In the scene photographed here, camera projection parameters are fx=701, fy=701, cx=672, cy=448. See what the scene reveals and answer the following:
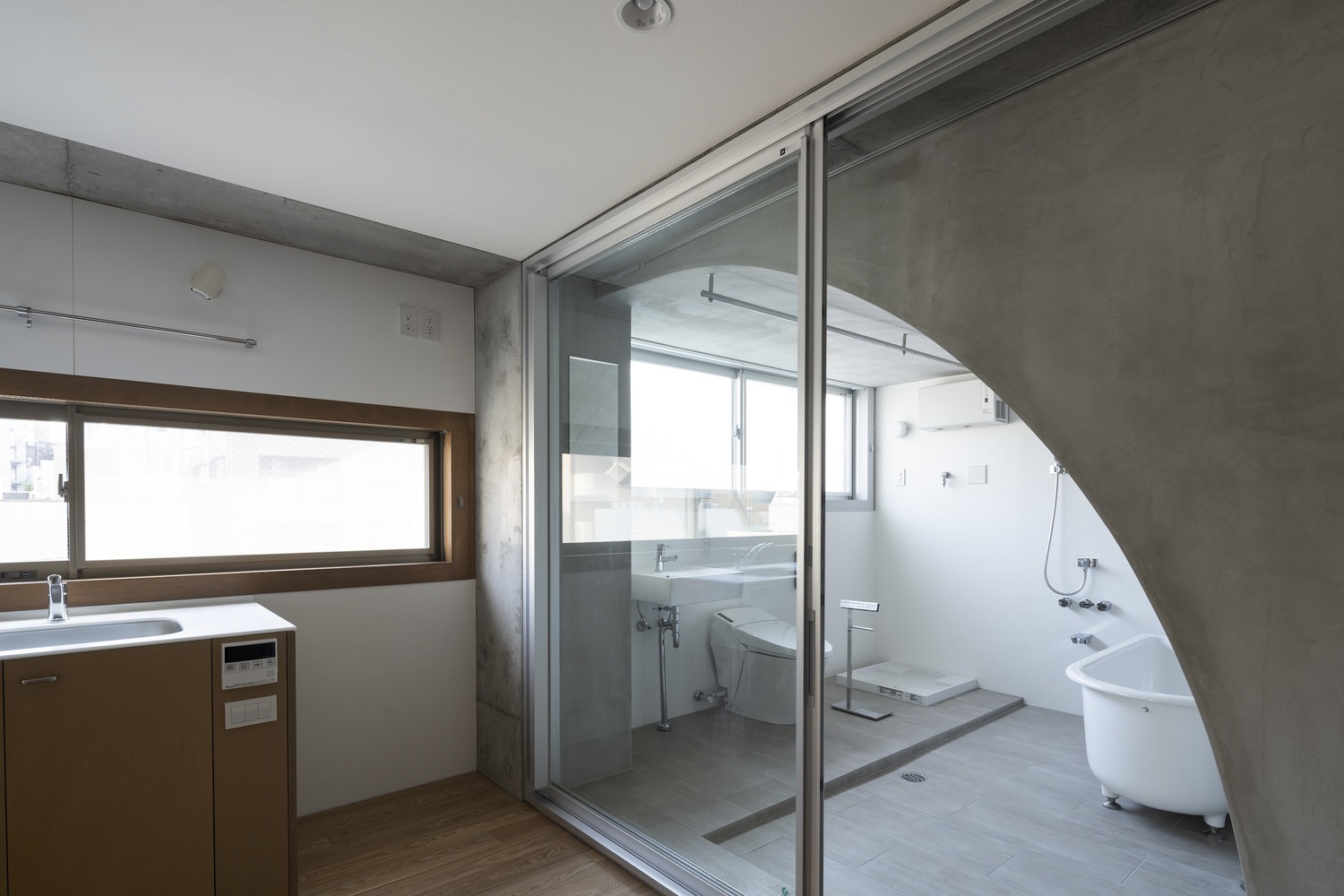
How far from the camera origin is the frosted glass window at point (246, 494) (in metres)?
2.78

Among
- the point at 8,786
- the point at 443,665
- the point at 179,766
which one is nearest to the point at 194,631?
the point at 179,766

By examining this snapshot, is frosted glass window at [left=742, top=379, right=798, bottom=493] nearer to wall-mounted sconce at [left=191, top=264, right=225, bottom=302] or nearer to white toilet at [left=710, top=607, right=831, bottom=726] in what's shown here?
white toilet at [left=710, top=607, right=831, bottom=726]

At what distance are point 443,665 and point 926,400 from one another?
3.90 meters

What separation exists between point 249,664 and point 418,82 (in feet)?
6.13

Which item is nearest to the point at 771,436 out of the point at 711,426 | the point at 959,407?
the point at 711,426

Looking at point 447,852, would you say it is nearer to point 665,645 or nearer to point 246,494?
point 665,645

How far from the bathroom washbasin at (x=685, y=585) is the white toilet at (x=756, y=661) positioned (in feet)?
0.24

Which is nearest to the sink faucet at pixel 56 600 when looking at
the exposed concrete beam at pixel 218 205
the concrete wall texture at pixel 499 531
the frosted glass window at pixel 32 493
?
the frosted glass window at pixel 32 493

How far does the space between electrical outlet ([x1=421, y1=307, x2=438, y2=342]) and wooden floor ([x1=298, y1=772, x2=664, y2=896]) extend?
7.21 feet

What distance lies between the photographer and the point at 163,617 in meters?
2.53

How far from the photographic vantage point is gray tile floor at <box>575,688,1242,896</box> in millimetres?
2160

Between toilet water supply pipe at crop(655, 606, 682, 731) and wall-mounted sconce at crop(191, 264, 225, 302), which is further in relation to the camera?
wall-mounted sconce at crop(191, 264, 225, 302)

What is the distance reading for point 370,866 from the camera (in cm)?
263

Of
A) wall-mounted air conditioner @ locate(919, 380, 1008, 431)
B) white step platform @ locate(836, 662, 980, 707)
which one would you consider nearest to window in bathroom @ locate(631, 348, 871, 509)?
white step platform @ locate(836, 662, 980, 707)
